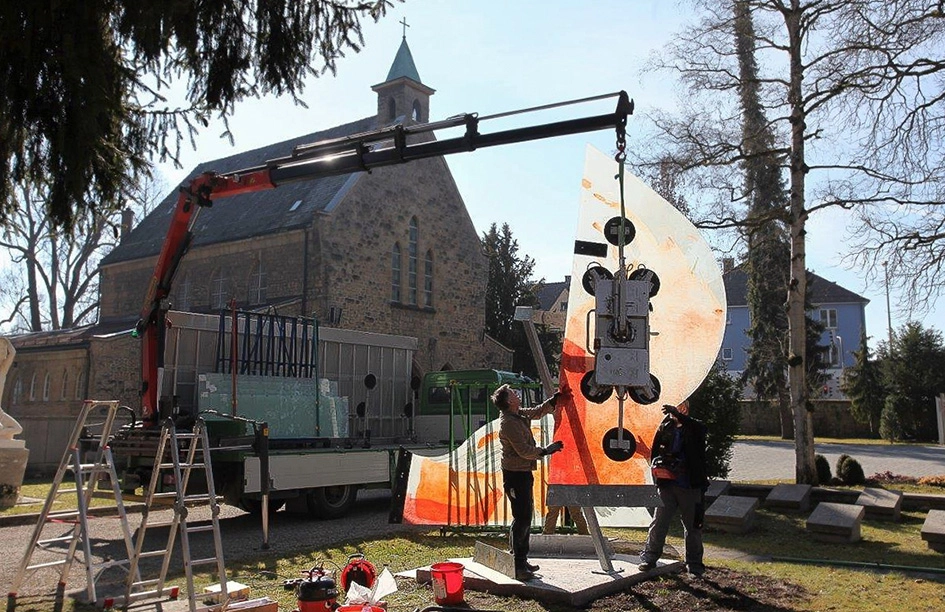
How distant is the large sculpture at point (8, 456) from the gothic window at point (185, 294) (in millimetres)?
16865

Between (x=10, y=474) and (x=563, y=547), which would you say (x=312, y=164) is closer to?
(x=563, y=547)

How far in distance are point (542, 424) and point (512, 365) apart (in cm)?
2663

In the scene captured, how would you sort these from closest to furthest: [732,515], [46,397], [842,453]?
[732,515]
[46,397]
[842,453]

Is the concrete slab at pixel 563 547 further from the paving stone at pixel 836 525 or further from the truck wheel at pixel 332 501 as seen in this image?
the truck wheel at pixel 332 501

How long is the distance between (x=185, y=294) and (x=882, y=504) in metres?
27.1

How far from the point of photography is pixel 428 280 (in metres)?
32.5

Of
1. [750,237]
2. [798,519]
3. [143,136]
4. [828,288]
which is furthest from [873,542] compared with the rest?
[828,288]

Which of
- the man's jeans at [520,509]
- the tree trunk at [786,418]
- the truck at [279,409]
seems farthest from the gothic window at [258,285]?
the tree trunk at [786,418]

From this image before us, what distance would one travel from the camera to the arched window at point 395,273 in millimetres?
30453

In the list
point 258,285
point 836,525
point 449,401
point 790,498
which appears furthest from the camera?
point 258,285

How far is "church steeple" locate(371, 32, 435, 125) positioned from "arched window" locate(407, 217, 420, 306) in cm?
467

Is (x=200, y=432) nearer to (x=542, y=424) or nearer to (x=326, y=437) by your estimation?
(x=542, y=424)

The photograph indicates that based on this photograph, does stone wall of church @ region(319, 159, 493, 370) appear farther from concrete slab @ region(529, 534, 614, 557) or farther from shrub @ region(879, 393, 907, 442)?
concrete slab @ region(529, 534, 614, 557)

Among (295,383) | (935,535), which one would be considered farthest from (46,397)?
(935,535)
